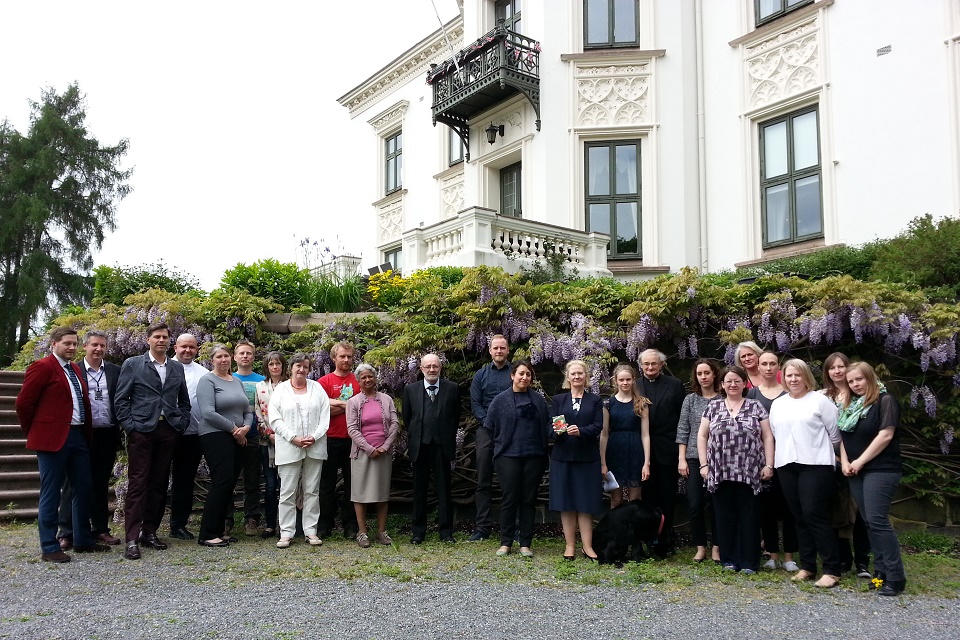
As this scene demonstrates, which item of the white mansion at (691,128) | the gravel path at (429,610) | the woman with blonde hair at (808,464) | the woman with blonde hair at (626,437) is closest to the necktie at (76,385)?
the gravel path at (429,610)

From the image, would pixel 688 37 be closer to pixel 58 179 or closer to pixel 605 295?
pixel 605 295

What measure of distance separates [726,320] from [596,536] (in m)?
2.71

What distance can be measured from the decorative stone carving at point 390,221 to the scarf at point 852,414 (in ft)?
48.1

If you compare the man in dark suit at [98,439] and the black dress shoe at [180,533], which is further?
the black dress shoe at [180,533]

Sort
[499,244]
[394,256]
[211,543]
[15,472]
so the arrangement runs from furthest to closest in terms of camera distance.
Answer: [394,256]
[499,244]
[15,472]
[211,543]

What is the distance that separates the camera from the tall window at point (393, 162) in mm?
19719

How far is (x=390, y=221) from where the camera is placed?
19.4 m

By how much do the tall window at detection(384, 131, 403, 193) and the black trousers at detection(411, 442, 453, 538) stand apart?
13.6 meters

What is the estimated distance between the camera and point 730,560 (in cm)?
548

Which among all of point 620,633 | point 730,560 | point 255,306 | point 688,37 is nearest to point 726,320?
point 730,560

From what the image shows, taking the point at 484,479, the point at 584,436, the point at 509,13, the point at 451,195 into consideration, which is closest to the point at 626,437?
the point at 584,436

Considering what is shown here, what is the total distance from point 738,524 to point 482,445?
2178 mm

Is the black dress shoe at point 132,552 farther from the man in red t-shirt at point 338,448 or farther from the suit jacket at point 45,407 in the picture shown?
the man in red t-shirt at point 338,448

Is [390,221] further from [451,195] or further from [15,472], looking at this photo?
[15,472]
